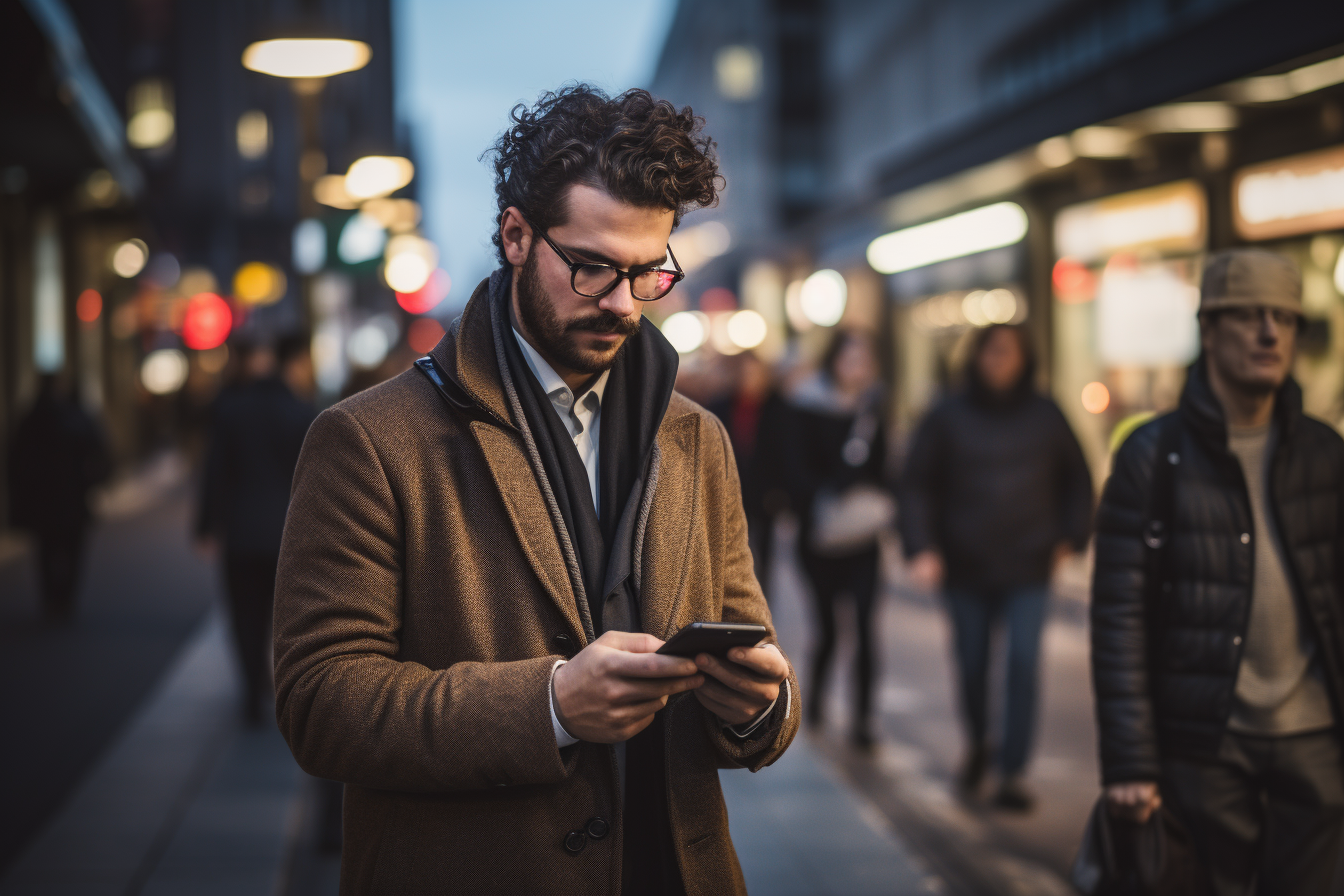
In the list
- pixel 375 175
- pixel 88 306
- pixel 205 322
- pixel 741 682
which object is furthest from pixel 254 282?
pixel 741 682

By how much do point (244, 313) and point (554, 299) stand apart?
105 ft

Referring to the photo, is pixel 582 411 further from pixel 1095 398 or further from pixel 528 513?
pixel 1095 398

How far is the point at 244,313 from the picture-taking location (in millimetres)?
31969

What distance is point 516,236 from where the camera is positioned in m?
2.10

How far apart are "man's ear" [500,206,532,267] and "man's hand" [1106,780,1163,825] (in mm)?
2081

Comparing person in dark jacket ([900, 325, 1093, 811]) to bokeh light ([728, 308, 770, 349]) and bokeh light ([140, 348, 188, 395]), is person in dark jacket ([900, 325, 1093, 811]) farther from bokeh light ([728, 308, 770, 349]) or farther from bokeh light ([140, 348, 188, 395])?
bokeh light ([140, 348, 188, 395])

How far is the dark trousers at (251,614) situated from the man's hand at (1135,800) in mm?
5336

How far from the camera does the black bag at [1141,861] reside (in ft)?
9.91

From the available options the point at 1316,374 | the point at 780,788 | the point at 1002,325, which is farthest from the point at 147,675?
the point at 1316,374

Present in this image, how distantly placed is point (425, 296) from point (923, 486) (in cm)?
2120

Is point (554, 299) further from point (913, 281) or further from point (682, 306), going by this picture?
point (682, 306)

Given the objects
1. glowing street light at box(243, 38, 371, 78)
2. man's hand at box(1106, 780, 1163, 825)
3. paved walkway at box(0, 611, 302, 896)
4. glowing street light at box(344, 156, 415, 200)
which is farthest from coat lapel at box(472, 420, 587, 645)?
glowing street light at box(344, 156, 415, 200)

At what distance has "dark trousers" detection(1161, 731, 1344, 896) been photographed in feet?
10.1

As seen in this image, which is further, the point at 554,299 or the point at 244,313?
the point at 244,313
